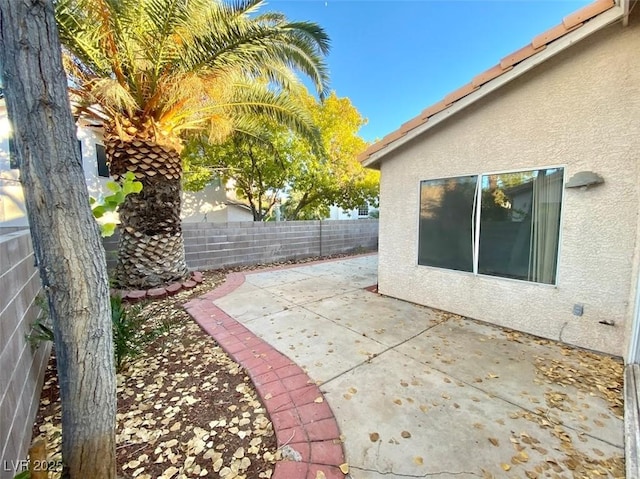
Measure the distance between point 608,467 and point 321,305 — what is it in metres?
4.17

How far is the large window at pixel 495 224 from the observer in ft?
13.7

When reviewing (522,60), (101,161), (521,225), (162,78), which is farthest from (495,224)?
(101,161)

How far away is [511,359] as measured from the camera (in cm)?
367

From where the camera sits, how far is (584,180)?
375 cm

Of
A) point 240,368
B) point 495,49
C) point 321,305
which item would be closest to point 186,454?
point 240,368

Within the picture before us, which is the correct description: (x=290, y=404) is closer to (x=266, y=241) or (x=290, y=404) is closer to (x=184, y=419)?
(x=184, y=419)

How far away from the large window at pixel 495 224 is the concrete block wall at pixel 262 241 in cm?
592

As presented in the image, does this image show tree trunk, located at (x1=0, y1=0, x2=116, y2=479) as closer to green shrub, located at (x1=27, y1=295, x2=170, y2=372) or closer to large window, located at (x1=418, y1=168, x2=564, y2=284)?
green shrub, located at (x1=27, y1=295, x2=170, y2=372)

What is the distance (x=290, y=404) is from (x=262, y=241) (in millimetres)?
7573

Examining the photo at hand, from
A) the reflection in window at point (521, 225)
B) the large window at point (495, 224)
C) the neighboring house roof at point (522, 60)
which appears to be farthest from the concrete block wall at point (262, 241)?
the reflection in window at point (521, 225)

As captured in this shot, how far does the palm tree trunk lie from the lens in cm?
582

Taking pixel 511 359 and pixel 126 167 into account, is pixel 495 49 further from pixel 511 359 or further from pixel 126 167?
pixel 126 167

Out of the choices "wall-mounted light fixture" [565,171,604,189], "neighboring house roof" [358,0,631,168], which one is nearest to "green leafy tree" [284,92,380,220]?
"neighboring house roof" [358,0,631,168]

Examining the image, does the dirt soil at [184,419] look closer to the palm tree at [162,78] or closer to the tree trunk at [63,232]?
the tree trunk at [63,232]
